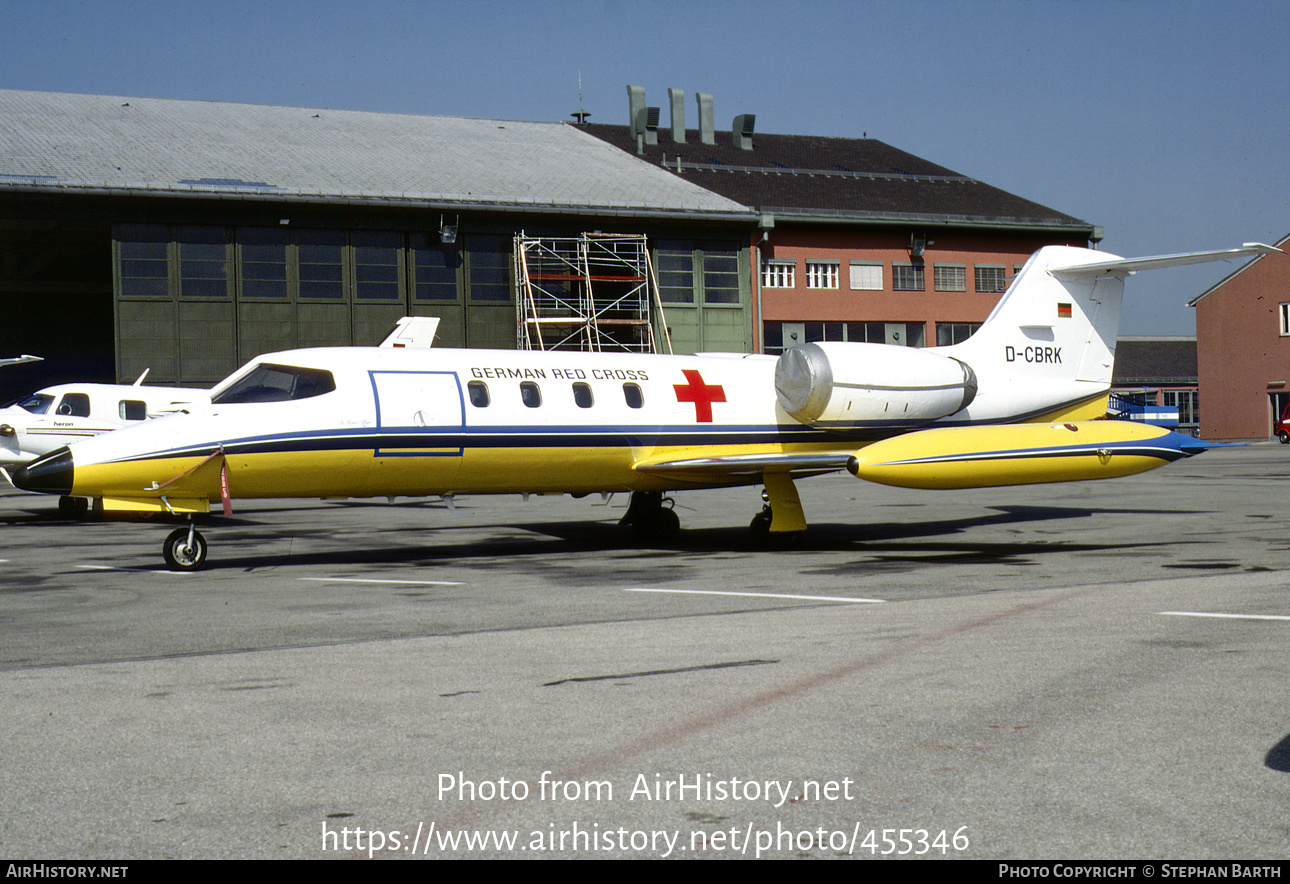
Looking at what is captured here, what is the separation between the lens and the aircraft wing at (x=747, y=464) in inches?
676

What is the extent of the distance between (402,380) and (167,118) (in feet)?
116

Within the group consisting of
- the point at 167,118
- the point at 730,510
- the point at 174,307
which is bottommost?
the point at 730,510

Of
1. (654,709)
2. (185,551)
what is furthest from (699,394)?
(654,709)

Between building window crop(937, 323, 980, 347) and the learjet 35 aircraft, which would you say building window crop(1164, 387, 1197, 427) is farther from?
the learjet 35 aircraft

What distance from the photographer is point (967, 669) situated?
7.98 meters

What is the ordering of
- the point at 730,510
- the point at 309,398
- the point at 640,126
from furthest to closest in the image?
the point at 640,126 < the point at 730,510 < the point at 309,398

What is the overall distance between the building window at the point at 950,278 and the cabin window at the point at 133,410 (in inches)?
1414

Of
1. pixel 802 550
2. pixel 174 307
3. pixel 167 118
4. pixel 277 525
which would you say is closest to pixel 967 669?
pixel 802 550

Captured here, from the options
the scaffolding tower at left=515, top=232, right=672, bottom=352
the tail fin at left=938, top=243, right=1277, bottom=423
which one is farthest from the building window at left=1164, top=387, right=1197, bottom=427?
the tail fin at left=938, top=243, right=1277, bottom=423

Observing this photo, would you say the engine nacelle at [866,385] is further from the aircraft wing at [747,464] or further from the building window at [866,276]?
the building window at [866,276]

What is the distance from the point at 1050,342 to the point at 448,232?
87.6ft

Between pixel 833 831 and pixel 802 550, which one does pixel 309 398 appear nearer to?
pixel 802 550

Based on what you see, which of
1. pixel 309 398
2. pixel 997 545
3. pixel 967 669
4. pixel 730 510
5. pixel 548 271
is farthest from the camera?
pixel 548 271

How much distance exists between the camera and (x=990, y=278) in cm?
5391
